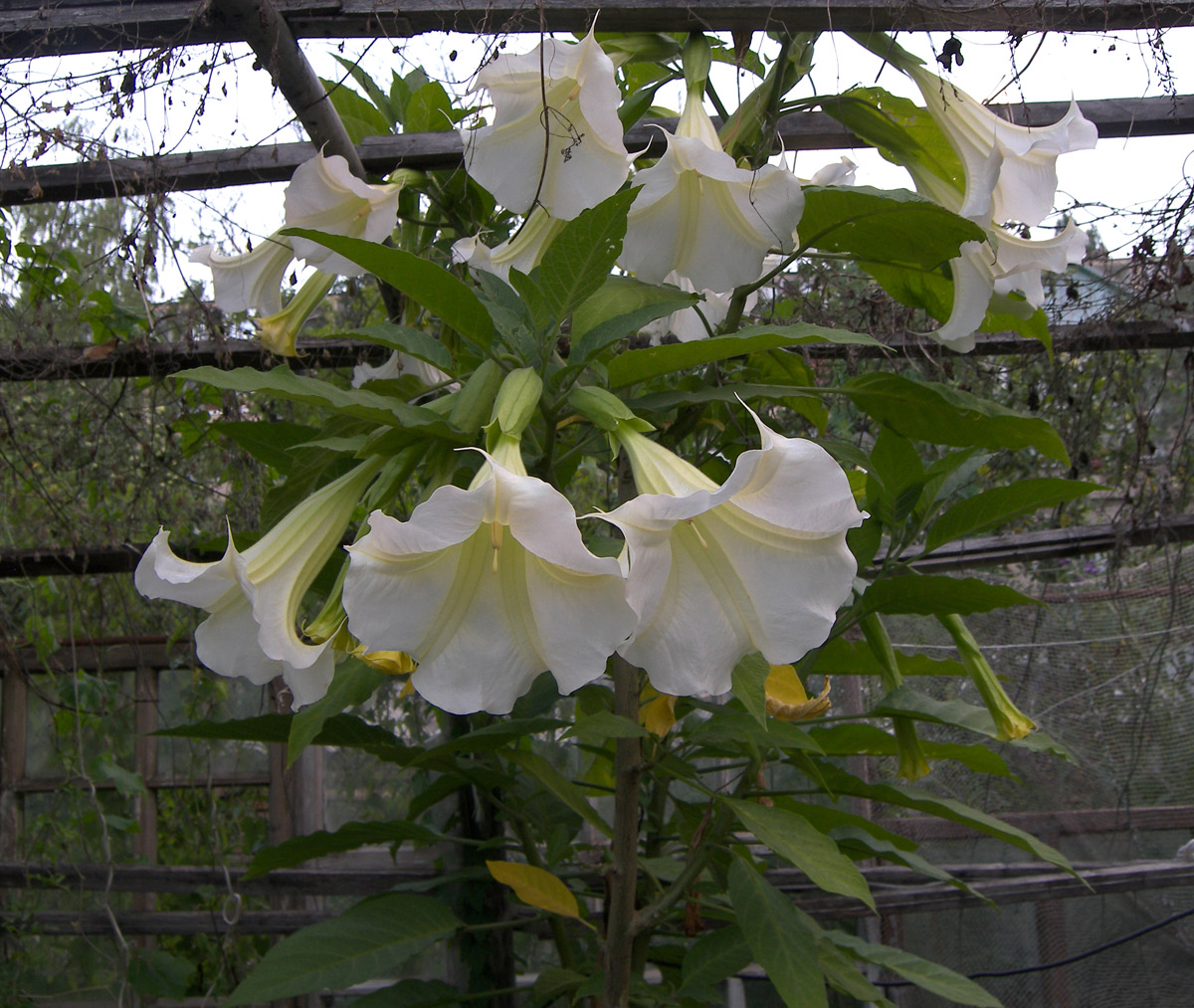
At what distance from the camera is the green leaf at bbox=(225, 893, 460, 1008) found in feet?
3.38

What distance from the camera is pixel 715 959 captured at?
1143 millimetres

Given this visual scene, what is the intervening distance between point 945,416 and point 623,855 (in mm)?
561

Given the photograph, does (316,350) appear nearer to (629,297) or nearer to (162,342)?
(162,342)

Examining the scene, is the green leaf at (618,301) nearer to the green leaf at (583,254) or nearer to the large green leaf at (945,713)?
the green leaf at (583,254)

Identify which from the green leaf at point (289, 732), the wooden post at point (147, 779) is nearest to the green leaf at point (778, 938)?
the green leaf at point (289, 732)

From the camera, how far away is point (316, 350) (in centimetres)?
176

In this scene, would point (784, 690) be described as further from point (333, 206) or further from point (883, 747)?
point (333, 206)

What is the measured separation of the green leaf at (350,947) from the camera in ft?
3.38

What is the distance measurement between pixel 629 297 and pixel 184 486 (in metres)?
1.55

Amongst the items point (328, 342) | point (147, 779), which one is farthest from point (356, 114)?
point (147, 779)

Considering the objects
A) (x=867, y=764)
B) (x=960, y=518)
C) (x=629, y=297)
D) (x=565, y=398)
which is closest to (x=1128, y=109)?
(x=960, y=518)

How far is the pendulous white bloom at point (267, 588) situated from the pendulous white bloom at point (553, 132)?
0.29 metres

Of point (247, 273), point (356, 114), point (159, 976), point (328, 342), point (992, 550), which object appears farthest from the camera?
point (159, 976)

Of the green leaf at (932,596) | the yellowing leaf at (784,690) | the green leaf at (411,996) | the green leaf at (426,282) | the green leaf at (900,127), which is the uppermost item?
the green leaf at (900,127)
